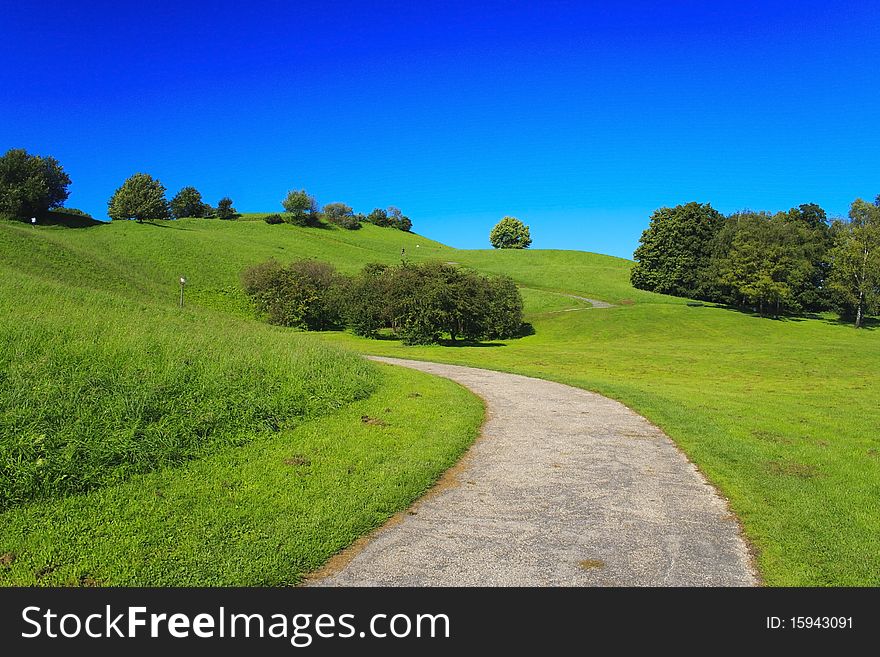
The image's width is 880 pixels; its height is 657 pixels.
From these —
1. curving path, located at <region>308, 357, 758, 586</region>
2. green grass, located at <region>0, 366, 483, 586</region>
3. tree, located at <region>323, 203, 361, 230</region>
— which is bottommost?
green grass, located at <region>0, 366, 483, 586</region>

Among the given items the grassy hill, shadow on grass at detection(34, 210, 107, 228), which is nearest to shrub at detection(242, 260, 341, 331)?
the grassy hill

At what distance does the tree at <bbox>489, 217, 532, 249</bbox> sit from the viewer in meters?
156

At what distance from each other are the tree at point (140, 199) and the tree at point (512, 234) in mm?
87791

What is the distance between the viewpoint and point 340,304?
50.3 metres

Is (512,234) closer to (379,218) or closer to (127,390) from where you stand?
(379,218)

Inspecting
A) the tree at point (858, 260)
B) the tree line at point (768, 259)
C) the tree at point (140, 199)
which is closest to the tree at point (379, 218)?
the tree at point (140, 199)

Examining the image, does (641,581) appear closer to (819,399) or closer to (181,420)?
(181,420)

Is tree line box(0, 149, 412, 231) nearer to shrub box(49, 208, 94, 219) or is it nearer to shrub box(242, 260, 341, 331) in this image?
shrub box(49, 208, 94, 219)

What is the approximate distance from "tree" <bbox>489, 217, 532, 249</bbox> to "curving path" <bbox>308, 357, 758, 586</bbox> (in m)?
149

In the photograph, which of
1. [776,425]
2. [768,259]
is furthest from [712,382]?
[768,259]

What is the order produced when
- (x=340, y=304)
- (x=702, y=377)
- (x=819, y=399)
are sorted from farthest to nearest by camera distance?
(x=340, y=304)
(x=702, y=377)
(x=819, y=399)

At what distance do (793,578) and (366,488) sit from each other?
464 cm
